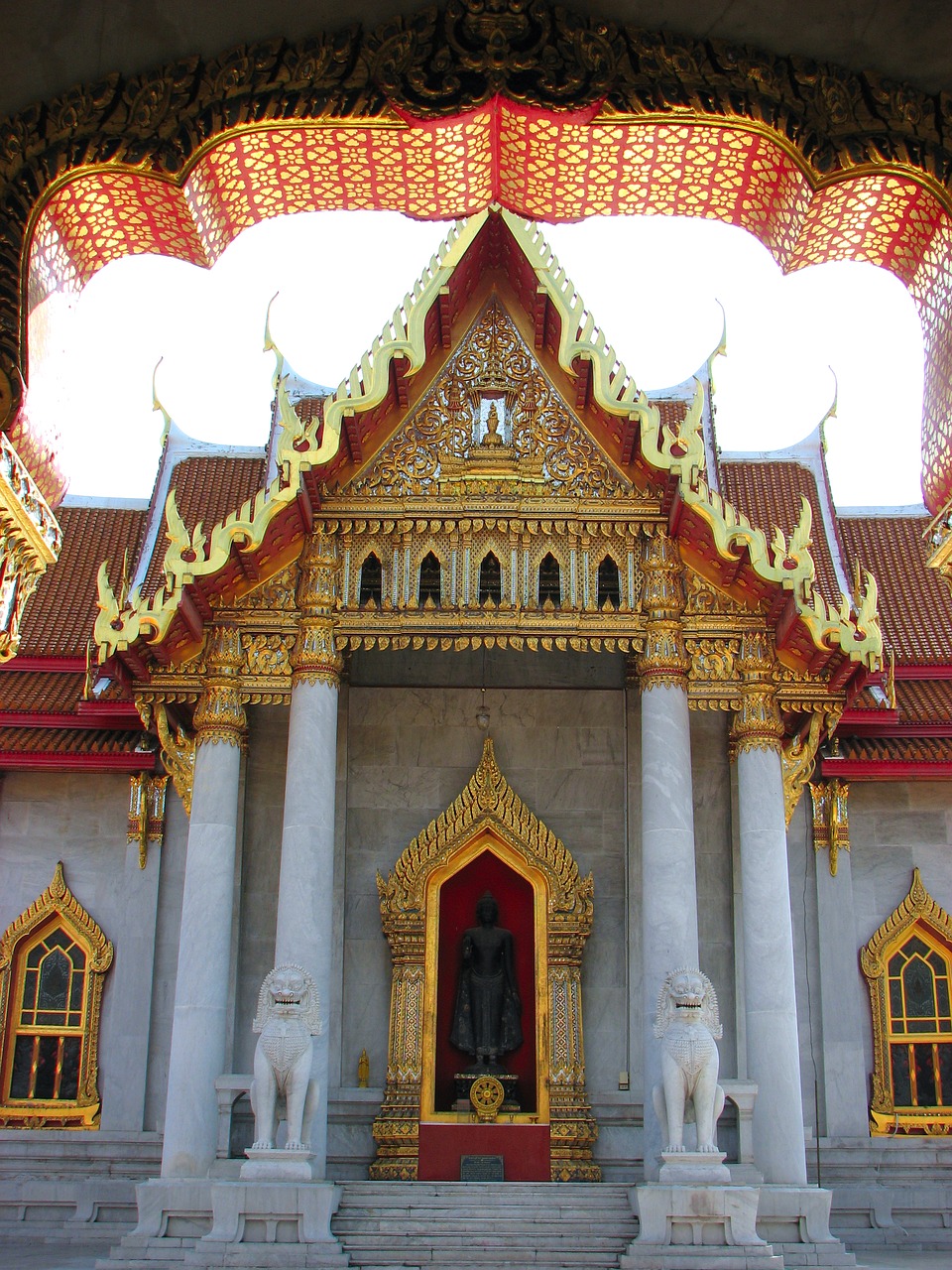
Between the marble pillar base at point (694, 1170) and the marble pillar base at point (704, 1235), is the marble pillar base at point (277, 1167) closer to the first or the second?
the marble pillar base at point (704, 1235)

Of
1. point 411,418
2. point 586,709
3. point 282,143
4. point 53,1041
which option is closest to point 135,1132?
point 53,1041

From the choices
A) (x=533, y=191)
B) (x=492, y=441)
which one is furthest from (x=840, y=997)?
(x=533, y=191)

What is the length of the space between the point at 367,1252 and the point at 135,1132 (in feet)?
14.3

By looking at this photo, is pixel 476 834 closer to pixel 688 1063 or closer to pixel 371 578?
pixel 371 578

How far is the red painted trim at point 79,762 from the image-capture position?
14734 mm

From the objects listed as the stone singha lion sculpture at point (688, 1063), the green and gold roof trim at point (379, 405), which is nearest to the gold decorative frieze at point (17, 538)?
the green and gold roof trim at point (379, 405)

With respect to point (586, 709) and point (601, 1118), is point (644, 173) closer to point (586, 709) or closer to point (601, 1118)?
point (586, 709)

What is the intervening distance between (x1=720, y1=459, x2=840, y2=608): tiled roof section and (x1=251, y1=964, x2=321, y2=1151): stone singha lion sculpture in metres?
8.82

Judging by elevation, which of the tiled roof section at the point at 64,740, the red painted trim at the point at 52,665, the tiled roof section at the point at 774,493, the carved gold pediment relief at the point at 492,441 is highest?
the tiled roof section at the point at 774,493

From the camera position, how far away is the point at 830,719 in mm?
12594

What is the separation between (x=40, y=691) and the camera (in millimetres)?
15828

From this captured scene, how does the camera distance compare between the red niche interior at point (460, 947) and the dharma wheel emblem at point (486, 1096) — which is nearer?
the dharma wheel emblem at point (486, 1096)

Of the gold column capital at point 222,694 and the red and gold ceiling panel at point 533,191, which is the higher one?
the red and gold ceiling panel at point 533,191

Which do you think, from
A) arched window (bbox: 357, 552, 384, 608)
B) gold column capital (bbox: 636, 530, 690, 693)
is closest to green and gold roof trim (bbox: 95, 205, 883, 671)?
gold column capital (bbox: 636, 530, 690, 693)
